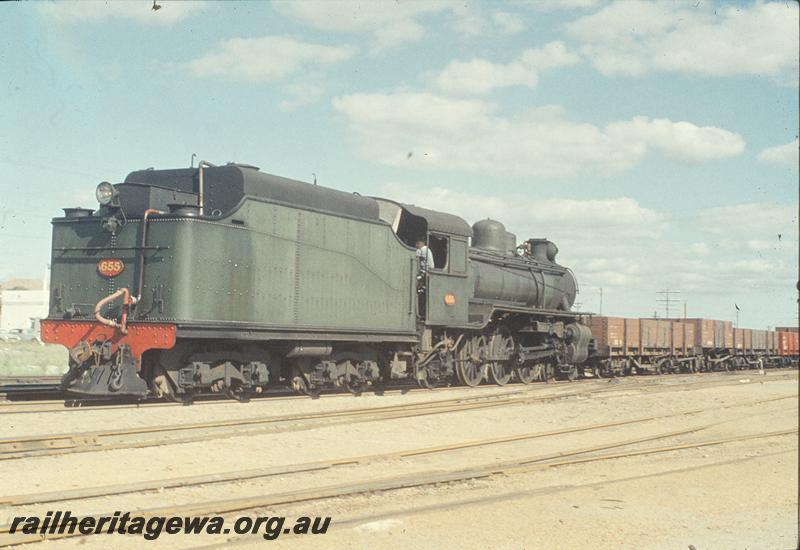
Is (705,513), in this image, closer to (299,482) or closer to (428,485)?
(428,485)

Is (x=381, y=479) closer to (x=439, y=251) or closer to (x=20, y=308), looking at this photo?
(x=439, y=251)

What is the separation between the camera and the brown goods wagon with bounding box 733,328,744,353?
38938mm

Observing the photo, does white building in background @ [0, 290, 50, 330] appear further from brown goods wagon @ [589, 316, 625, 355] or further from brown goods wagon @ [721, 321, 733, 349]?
brown goods wagon @ [589, 316, 625, 355]

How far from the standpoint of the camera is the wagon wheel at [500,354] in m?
21.1

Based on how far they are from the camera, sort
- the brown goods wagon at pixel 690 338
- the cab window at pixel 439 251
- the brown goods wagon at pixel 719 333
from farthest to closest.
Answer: the brown goods wagon at pixel 719 333, the brown goods wagon at pixel 690 338, the cab window at pixel 439 251

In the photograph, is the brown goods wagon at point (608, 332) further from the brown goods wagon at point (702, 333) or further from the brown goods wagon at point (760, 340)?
the brown goods wagon at point (760, 340)

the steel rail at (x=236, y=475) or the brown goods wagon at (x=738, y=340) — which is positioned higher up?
the brown goods wagon at (x=738, y=340)

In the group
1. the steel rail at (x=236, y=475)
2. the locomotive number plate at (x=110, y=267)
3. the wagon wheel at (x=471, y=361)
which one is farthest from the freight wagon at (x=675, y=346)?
the locomotive number plate at (x=110, y=267)

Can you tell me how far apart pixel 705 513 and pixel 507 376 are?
1422 centimetres

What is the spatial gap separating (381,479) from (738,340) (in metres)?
34.8

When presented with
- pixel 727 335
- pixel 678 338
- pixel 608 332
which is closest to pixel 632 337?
pixel 608 332

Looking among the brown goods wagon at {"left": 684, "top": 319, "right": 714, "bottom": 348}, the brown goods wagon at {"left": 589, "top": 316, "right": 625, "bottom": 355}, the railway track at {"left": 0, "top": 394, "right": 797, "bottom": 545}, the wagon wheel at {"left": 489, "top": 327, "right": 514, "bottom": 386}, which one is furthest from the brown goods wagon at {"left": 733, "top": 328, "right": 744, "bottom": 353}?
the railway track at {"left": 0, "top": 394, "right": 797, "bottom": 545}

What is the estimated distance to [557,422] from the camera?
568 inches

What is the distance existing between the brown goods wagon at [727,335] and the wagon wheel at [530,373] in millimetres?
17286
